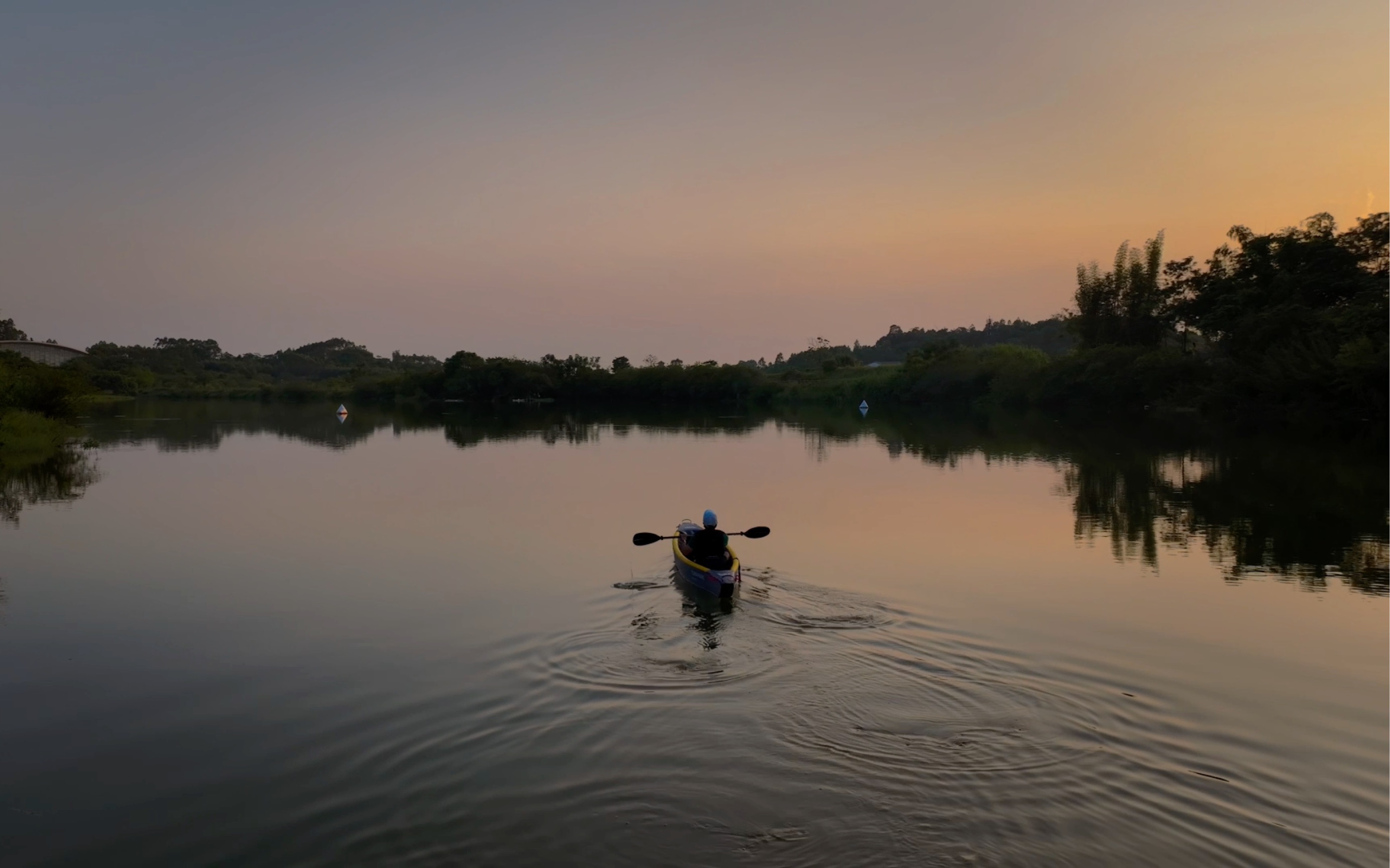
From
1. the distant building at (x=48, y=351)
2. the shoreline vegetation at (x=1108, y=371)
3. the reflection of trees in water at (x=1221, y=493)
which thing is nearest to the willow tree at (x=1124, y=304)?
the shoreline vegetation at (x=1108, y=371)

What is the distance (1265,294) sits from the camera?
156 ft

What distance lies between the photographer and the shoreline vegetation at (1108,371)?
129ft

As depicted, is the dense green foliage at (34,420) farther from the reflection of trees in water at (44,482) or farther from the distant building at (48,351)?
the distant building at (48,351)

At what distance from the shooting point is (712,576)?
40.3 feet

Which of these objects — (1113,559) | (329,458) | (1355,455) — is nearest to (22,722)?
(1113,559)

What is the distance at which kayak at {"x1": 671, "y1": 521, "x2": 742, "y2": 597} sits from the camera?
12.1 meters

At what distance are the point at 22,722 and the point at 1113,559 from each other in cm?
1393

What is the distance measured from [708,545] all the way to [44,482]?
20230mm

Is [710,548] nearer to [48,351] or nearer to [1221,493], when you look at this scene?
[1221,493]

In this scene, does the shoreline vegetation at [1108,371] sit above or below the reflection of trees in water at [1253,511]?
above

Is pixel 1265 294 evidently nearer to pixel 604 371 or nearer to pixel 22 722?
pixel 22 722

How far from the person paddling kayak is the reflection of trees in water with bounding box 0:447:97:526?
13870 millimetres

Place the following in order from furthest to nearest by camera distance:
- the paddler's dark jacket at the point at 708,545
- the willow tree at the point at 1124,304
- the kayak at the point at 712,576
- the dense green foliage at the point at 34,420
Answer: the willow tree at the point at 1124,304 < the dense green foliage at the point at 34,420 < the paddler's dark jacket at the point at 708,545 < the kayak at the point at 712,576

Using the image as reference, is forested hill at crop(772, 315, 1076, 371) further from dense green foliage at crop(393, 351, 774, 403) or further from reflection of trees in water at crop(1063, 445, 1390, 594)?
reflection of trees in water at crop(1063, 445, 1390, 594)
